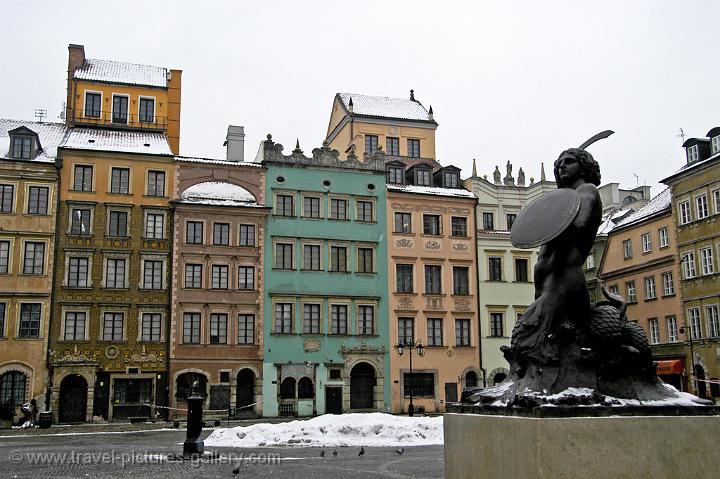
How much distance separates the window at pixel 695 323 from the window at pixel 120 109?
33592 mm

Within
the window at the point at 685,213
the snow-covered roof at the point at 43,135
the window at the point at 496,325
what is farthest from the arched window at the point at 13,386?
the window at the point at 685,213

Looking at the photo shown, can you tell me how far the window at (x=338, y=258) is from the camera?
4484 cm

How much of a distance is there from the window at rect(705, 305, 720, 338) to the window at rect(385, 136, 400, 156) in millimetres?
21413

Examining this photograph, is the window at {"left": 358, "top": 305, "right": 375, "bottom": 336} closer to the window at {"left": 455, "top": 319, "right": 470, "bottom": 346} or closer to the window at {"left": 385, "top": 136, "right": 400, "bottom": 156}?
the window at {"left": 455, "top": 319, "right": 470, "bottom": 346}

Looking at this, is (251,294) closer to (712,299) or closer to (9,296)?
(9,296)

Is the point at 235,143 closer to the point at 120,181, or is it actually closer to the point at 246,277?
the point at 120,181

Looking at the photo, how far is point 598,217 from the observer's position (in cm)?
795

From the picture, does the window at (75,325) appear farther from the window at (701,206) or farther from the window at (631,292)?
the window at (701,206)

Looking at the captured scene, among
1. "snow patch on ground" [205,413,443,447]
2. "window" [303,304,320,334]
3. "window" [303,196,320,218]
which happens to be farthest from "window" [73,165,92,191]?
"snow patch on ground" [205,413,443,447]

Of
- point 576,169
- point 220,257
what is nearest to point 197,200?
point 220,257

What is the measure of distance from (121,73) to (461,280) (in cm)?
2426

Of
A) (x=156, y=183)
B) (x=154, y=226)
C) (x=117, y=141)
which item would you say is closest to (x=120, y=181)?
(x=156, y=183)

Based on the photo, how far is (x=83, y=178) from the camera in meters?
41.4

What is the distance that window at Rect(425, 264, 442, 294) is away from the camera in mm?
46656
